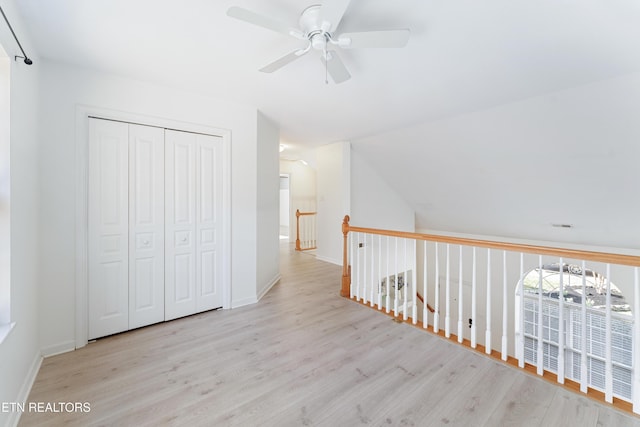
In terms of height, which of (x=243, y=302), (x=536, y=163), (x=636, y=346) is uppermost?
(x=536, y=163)

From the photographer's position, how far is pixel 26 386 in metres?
1.72

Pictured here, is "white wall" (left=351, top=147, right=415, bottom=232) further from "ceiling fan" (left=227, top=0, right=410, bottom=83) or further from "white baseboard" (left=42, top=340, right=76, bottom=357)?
"white baseboard" (left=42, top=340, right=76, bottom=357)

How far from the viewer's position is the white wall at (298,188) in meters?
7.12

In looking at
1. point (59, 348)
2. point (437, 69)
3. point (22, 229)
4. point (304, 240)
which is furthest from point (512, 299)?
point (22, 229)

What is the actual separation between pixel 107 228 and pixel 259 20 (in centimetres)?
229

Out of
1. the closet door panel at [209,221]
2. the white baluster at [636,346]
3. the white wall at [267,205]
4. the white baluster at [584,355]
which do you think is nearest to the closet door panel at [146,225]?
the closet door panel at [209,221]

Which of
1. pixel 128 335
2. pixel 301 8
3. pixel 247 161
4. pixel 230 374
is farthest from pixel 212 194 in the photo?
pixel 301 8

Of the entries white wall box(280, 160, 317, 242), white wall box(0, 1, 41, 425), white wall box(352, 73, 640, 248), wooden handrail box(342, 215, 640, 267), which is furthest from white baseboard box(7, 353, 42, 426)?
white wall box(280, 160, 317, 242)

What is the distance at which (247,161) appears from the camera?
318 cm

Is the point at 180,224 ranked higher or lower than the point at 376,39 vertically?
lower

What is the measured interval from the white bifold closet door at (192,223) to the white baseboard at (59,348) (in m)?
0.73

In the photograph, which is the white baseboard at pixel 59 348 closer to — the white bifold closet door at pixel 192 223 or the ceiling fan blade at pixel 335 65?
the white bifold closet door at pixel 192 223

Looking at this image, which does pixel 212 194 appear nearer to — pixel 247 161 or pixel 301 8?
pixel 247 161

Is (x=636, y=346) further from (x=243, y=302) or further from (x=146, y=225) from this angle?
(x=146, y=225)
